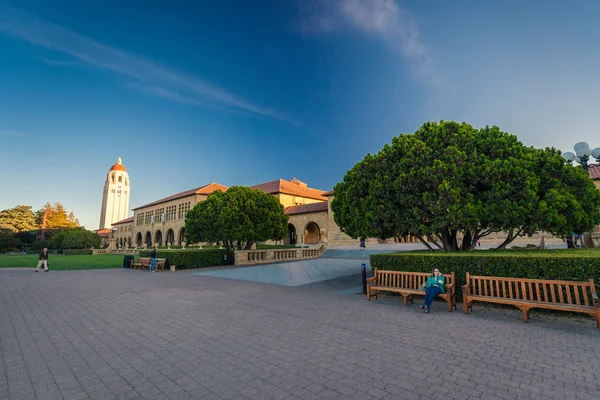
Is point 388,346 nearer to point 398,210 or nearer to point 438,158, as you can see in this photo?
point 398,210

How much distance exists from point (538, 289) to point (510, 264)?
33.6 inches

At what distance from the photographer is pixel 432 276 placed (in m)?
7.07

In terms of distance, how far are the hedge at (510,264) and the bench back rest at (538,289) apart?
0.21 metres

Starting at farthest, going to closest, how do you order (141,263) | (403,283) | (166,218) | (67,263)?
(166,218) → (67,263) → (141,263) → (403,283)

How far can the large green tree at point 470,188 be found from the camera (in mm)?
8867

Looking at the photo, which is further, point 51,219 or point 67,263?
point 51,219

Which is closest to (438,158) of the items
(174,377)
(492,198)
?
(492,198)

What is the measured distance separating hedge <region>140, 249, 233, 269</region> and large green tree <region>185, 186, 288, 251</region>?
4.68 ft

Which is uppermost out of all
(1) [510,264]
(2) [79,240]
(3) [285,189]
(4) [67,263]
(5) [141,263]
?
(3) [285,189]

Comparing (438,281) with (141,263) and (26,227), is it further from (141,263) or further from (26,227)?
(26,227)

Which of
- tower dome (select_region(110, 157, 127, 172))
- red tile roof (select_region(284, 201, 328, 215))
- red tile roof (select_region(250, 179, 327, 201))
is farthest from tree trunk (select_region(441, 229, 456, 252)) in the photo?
tower dome (select_region(110, 157, 127, 172))

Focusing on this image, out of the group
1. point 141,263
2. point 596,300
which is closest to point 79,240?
point 141,263

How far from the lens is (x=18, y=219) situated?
55562 millimetres

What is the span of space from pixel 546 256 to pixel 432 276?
242 cm
